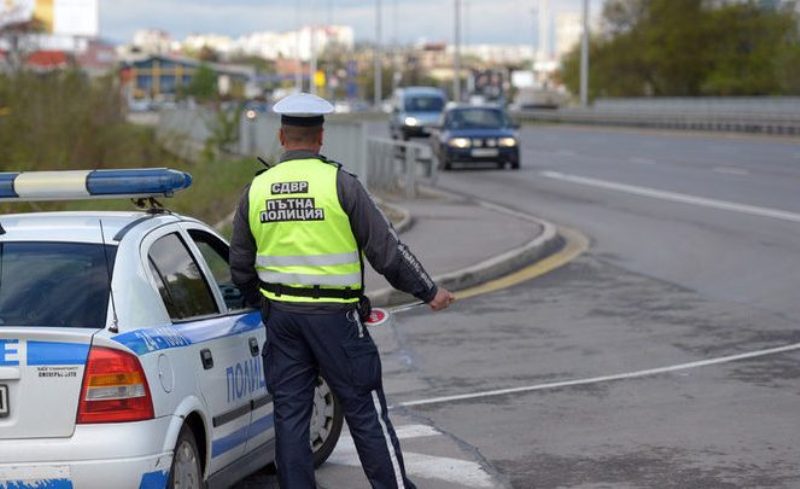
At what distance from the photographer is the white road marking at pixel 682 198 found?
2346 centimetres

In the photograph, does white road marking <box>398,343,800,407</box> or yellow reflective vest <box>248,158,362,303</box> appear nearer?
A: yellow reflective vest <box>248,158,362,303</box>

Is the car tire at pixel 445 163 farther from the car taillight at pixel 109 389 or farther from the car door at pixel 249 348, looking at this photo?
the car taillight at pixel 109 389

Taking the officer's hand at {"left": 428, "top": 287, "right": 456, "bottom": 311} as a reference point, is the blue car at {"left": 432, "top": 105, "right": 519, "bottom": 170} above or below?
below

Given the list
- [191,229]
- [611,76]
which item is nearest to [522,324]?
[191,229]

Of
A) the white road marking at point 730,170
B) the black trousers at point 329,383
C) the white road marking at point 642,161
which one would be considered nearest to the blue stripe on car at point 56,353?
the black trousers at point 329,383

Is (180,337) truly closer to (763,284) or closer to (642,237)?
(763,284)

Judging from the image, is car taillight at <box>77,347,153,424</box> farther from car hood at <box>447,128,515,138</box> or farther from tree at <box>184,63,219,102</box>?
tree at <box>184,63,219,102</box>

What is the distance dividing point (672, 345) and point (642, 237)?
8879 mm

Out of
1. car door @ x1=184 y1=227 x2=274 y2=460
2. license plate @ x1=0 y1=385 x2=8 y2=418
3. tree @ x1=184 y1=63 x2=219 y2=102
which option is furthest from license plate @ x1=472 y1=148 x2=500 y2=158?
tree @ x1=184 y1=63 x2=219 y2=102

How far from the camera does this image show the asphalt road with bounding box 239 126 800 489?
26.6ft

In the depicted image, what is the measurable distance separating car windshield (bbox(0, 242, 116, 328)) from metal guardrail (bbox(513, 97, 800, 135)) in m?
49.8

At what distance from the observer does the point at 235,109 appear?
41.4 metres

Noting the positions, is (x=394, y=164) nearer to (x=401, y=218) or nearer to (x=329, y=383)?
(x=401, y=218)

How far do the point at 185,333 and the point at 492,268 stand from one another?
10339 millimetres
